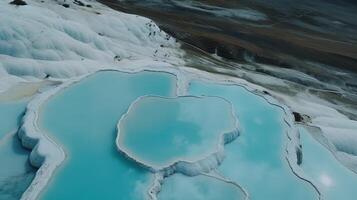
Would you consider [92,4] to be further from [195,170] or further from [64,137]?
[195,170]

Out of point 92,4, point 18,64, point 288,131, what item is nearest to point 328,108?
point 288,131

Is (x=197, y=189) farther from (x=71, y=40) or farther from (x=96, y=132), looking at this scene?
(x=71, y=40)

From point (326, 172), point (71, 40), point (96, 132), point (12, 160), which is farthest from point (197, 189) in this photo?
point (71, 40)

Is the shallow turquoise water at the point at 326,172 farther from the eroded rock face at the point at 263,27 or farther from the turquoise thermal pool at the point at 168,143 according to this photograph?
the eroded rock face at the point at 263,27

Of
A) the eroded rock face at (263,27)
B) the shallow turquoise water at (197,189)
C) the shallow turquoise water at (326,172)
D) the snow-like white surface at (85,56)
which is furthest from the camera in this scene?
the eroded rock face at (263,27)

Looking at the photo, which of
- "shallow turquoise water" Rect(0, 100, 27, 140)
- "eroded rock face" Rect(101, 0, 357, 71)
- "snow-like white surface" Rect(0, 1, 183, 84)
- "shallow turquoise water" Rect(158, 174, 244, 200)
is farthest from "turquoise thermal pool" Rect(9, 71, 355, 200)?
"eroded rock face" Rect(101, 0, 357, 71)

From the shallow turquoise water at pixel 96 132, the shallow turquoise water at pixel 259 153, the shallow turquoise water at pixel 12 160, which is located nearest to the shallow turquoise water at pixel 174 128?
the shallow turquoise water at pixel 96 132

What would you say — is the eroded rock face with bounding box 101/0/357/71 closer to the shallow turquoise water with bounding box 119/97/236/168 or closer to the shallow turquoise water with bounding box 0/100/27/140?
the shallow turquoise water with bounding box 119/97/236/168
